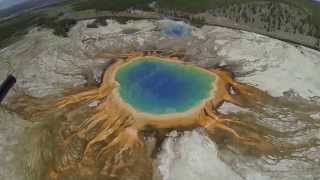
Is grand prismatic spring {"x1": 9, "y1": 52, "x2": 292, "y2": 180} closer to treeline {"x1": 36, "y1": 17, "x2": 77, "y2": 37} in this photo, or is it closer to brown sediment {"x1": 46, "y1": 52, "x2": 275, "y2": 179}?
brown sediment {"x1": 46, "y1": 52, "x2": 275, "y2": 179}

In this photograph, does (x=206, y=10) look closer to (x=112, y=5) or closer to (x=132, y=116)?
(x=112, y=5)

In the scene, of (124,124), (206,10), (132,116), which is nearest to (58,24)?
(206,10)

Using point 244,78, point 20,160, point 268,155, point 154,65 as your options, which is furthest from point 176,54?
point 20,160

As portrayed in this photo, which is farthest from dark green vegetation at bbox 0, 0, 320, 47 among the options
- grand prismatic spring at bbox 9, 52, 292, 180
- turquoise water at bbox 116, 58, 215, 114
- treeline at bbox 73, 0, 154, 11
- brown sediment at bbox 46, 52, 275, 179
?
brown sediment at bbox 46, 52, 275, 179

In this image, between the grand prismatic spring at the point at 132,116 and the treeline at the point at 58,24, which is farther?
the treeline at the point at 58,24

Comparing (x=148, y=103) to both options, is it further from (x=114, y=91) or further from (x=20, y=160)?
(x=20, y=160)

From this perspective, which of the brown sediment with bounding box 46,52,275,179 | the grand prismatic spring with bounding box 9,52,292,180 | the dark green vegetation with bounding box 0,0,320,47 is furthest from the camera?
the dark green vegetation with bounding box 0,0,320,47

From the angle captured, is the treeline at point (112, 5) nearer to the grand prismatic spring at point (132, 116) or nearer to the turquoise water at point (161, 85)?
the turquoise water at point (161, 85)

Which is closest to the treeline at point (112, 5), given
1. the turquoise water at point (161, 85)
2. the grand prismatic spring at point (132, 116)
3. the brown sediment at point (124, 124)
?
the turquoise water at point (161, 85)
